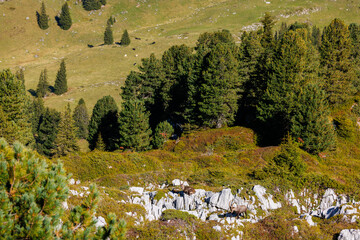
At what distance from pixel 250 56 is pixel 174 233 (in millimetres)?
55106

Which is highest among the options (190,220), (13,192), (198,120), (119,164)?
(13,192)

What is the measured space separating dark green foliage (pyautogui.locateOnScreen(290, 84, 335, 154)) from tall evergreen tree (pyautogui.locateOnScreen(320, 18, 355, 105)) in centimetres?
2170

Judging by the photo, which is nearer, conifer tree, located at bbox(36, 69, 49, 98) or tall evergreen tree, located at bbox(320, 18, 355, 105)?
tall evergreen tree, located at bbox(320, 18, 355, 105)

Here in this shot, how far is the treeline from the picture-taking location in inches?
1818

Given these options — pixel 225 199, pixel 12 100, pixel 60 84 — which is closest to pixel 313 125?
pixel 225 199

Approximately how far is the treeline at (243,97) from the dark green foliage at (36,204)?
35.8m

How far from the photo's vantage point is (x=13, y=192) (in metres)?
9.18

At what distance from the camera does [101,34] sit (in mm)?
187250

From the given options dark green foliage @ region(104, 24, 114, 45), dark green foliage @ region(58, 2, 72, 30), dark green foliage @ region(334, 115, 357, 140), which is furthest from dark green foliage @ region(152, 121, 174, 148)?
dark green foliage @ region(58, 2, 72, 30)

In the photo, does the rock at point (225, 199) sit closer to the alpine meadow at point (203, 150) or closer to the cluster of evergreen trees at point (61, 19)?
the alpine meadow at point (203, 150)

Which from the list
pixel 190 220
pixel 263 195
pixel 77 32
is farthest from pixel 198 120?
pixel 77 32

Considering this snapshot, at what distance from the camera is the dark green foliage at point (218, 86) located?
52.5 meters

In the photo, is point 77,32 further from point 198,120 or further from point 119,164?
point 119,164

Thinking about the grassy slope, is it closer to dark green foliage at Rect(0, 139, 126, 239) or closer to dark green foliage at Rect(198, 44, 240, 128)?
dark green foliage at Rect(198, 44, 240, 128)
